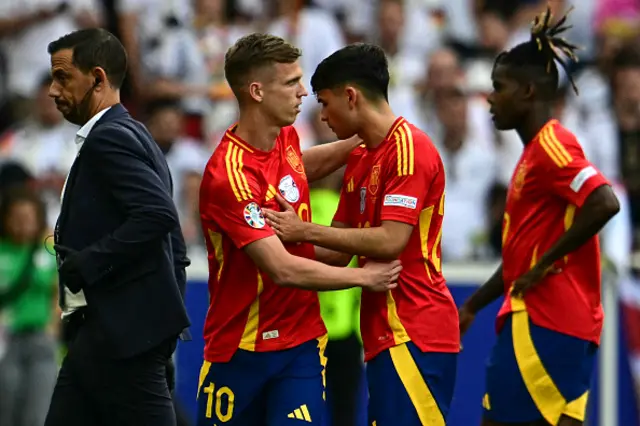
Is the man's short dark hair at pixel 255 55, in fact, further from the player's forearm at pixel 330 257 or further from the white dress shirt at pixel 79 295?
the player's forearm at pixel 330 257

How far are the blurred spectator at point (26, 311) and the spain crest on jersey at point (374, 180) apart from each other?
491cm

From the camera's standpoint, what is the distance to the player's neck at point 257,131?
21.5 feet

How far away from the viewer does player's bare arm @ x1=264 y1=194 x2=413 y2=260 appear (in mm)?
6277

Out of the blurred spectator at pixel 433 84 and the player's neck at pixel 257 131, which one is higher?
the blurred spectator at pixel 433 84

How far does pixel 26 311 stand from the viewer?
1073 centimetres

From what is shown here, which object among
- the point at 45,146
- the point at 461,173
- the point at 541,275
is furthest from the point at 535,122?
the point at 45,146

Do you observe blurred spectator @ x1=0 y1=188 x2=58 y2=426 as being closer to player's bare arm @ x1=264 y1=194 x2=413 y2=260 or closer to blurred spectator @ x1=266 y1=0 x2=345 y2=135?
blurred spectator @ x1=266 y1=0 x2=345 y2=135

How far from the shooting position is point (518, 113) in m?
7.18

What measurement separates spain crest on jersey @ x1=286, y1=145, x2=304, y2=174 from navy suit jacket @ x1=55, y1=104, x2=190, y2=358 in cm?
79

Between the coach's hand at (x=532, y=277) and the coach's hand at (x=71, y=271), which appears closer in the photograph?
the coach's hand at (x=71, y=271)

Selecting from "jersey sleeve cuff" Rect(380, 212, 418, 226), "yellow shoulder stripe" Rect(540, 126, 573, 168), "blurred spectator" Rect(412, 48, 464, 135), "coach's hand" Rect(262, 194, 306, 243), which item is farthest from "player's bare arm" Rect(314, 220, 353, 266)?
"blurred spectator" Rect(412, 48, 464, 135)

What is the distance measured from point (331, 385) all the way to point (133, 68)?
4923 mm

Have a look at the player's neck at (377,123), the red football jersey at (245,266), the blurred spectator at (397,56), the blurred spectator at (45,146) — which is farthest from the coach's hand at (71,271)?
the blurred spectator at (397,56)

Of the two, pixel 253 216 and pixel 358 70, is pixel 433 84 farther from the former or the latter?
pixel 253 216
